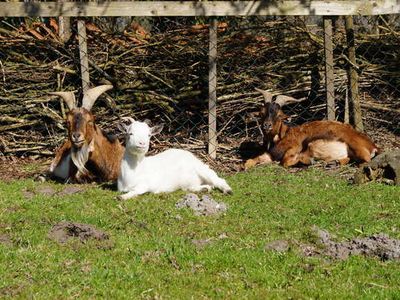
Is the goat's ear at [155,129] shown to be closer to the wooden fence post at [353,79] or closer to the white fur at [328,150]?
the white fur at [328,150]

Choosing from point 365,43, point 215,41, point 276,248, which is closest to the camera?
point 276,248

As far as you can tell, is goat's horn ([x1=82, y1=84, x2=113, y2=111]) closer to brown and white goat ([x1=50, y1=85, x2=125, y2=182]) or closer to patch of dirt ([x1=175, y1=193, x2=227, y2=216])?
brown and white goat ([x1=50, y1=85, x2=125, y2=182])

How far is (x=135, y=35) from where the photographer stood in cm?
1167

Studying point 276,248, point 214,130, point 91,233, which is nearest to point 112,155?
point 214,130

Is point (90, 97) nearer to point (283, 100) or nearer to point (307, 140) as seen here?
point (283, 100)

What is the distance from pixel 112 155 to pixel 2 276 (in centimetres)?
415

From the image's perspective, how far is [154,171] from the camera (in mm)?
8719

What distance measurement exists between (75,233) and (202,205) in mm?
1496

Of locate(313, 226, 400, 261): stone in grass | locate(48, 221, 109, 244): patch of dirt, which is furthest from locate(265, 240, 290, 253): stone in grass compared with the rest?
locate(48, 221, 109, 244): patch of dirt

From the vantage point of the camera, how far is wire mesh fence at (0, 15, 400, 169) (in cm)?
1141

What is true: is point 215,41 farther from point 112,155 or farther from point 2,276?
point 2,276

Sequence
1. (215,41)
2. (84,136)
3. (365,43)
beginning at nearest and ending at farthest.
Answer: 1. (84,136)
2. (215,41)
3. (365,43)

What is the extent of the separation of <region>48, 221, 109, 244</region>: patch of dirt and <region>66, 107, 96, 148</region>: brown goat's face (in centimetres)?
250

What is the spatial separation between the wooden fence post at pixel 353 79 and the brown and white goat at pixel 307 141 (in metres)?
0.57
